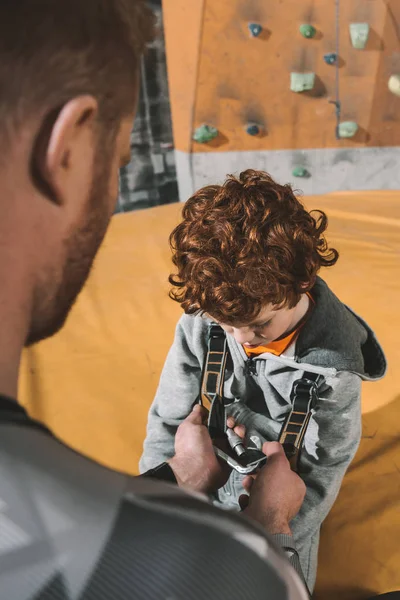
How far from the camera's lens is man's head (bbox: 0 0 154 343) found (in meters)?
0.16

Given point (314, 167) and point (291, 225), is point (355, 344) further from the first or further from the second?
point (314, 167)

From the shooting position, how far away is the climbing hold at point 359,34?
0.95 meters

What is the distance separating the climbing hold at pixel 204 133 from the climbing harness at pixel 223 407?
0.31m

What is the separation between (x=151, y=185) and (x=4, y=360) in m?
0.44

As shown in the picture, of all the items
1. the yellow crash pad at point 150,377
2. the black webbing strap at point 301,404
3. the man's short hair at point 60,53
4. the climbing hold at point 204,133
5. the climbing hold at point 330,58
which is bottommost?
the yellow crash pad at point 150,377

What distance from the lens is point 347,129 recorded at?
0.98 meters

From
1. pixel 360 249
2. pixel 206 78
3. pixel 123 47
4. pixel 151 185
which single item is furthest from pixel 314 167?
pixel 123 47

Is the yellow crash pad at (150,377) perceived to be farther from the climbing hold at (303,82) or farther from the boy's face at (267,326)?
the climbing hold at (303,82)

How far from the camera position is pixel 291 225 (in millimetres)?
417

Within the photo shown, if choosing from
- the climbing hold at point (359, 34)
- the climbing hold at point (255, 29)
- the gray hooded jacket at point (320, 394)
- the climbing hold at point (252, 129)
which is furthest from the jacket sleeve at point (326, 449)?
the climbing hold at point (359, 34)

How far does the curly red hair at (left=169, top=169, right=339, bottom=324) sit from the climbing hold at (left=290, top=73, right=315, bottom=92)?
0.50m

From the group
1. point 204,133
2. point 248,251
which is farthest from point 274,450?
point 204,133

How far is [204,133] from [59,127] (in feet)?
1.89

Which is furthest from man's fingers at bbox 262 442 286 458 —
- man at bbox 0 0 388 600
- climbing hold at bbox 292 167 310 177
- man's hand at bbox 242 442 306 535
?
climbing hold at bbox 292 167 310 177
